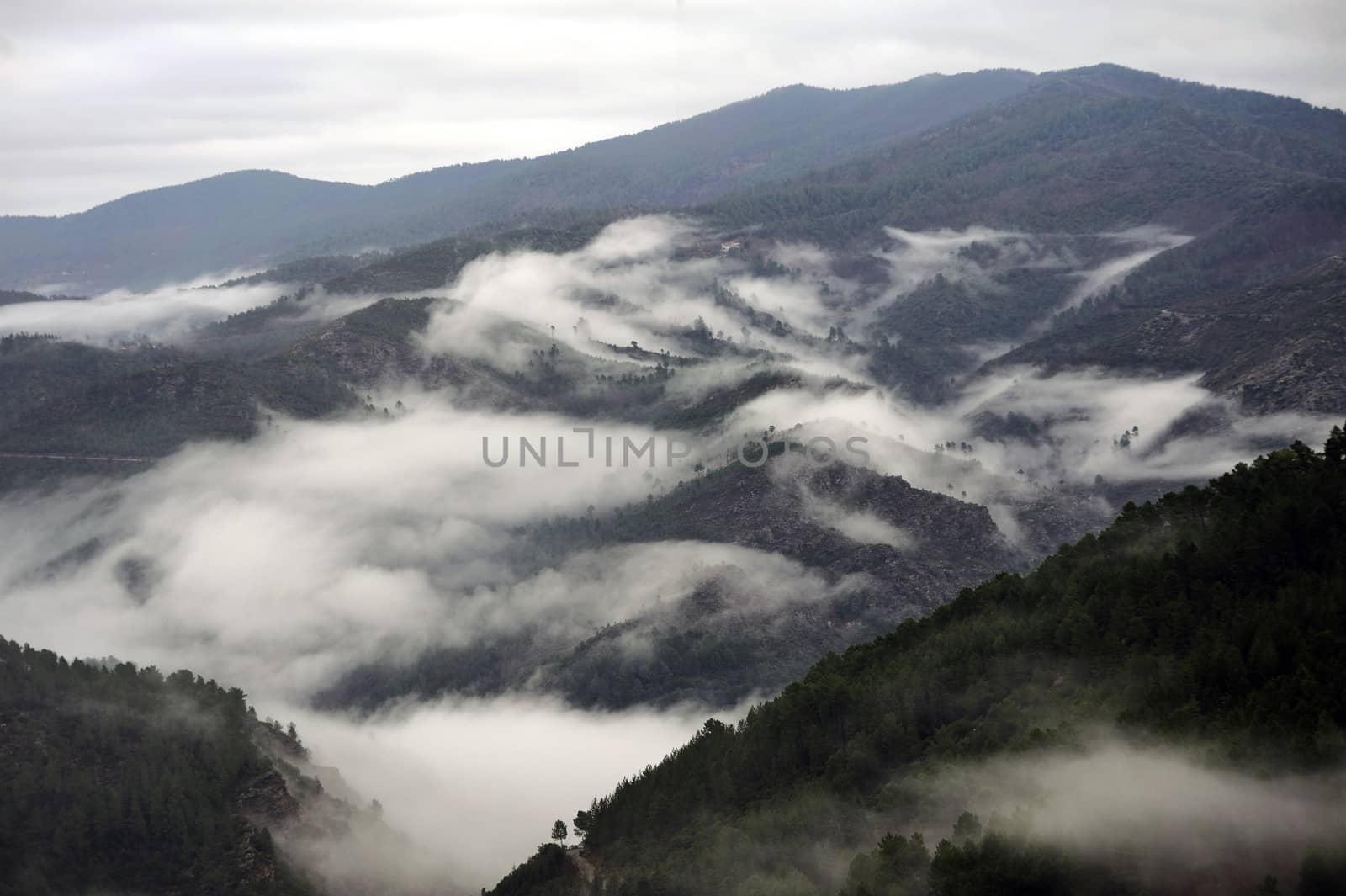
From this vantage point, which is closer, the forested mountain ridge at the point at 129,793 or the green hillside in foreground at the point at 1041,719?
the green hillside in foreground at the point at 1041,719

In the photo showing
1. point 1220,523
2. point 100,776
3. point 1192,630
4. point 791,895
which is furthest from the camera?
point 100,776

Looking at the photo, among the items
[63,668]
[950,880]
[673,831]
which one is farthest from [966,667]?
[63,668]

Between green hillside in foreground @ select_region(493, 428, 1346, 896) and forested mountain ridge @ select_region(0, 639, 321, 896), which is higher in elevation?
green hillside in foreground @ select_region(493, 428, 1346, 896)

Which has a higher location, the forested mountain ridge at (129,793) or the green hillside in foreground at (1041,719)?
the green hillside in foreground at (1041,719)

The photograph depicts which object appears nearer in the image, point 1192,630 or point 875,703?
point 1192,630

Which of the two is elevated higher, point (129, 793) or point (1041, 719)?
point (1041, 719)

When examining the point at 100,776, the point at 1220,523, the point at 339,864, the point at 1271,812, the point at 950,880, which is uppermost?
the point at 1220,523

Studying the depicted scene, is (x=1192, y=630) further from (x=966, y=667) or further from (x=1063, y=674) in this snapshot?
(x=966, y=667)

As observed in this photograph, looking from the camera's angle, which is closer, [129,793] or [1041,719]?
[1041,719]
